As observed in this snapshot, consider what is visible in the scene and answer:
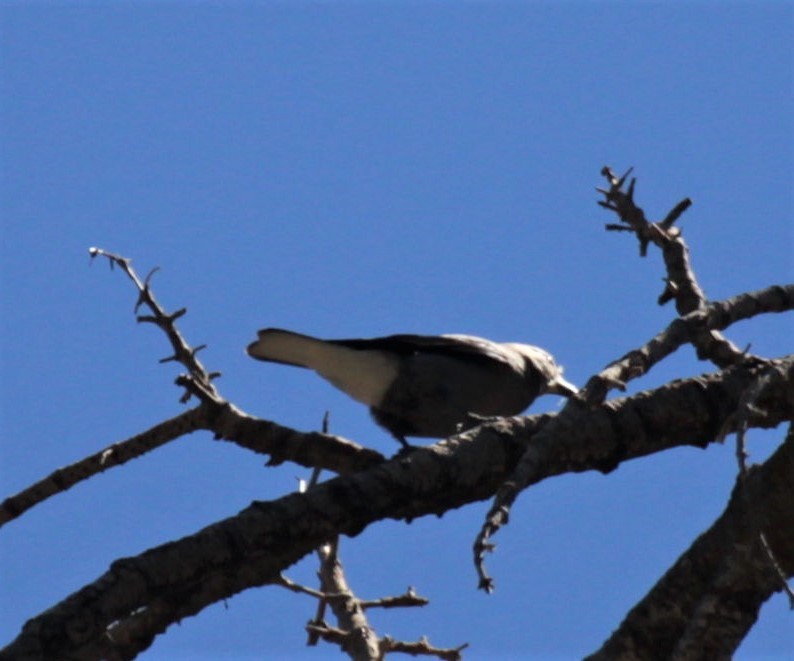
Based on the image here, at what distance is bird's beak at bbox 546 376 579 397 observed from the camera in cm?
629

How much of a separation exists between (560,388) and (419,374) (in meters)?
0.90

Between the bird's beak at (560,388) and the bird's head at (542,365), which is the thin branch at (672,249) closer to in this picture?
the bird's beak at (560,388)

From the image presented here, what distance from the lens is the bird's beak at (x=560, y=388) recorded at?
629cm

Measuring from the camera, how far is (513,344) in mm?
7570

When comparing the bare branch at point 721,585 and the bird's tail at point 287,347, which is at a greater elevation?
the bird's tail at point 287,347

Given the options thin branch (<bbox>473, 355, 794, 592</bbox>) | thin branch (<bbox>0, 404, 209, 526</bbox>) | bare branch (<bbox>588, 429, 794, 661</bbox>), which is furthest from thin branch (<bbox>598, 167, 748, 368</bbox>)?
thin branch (<bbox>0, 404, 209, 526</bbox>)

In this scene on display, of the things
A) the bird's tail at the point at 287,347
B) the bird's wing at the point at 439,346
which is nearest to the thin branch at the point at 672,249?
the bird's wing at the point at 439,346

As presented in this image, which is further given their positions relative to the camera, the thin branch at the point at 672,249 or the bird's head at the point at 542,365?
the bird's head at the point at 542,365

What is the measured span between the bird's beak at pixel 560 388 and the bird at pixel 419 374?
28 millimetres

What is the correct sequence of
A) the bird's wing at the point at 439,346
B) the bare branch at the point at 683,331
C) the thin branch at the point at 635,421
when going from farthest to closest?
the bird's wing at the point at 439,346 < the thin branch at the point at 635,421 < the bare branch at the point at 683,331

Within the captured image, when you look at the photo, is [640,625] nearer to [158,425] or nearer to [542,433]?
[542,433]

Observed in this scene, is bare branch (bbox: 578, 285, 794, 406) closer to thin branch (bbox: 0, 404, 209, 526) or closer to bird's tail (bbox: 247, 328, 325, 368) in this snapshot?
thin branch (bbox: 0, 404, 209, 526)

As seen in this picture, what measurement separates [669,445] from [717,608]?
2.49 ft

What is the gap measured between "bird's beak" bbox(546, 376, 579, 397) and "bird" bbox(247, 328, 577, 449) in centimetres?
3
